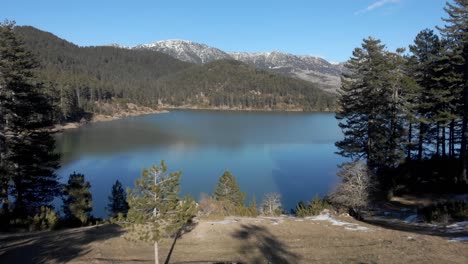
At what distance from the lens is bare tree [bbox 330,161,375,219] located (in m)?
18.6

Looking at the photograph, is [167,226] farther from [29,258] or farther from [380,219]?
[380,219]

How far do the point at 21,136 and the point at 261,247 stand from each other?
55.6 ft

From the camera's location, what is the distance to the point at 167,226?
7.48 meters

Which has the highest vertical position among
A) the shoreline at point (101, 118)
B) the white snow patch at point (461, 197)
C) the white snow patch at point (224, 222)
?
the shoreline at point (101, 118)

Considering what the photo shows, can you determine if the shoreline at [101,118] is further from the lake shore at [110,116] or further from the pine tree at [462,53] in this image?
the pine tree at [462,53]

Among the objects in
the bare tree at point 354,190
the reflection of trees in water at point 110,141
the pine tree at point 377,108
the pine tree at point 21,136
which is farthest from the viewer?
the reflection of trees in water at point 110,141

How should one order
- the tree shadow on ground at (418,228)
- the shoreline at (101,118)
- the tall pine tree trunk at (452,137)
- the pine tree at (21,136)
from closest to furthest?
1. the tree shadow on ground at (418,228)
2. the pine tree at (21,136)
3. the tall pine tree trunk at (452,137)
4. the shoreline at (101,118)

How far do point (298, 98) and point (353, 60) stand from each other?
156 m

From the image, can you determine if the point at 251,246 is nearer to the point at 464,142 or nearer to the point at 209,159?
the point at 464,142

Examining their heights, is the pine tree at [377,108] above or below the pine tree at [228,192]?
above

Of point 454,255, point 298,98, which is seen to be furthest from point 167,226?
point 298,98

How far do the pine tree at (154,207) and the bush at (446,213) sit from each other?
13006 mm

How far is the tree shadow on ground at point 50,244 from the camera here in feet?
35.1

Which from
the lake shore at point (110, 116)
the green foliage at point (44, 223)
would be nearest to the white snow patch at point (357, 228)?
the green foliage at point (44, 223)
